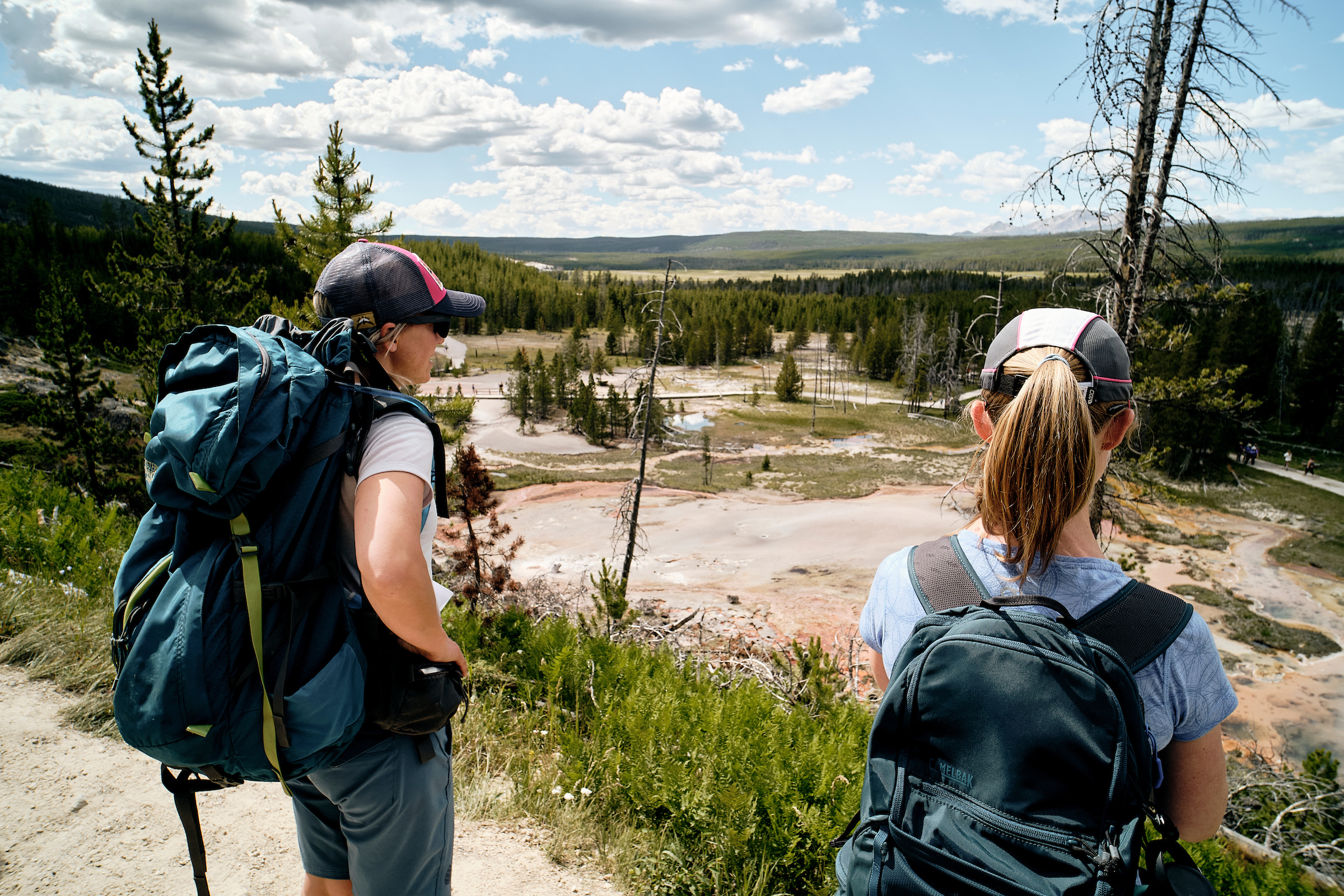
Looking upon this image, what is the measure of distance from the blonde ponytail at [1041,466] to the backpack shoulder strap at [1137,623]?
0.15 meters

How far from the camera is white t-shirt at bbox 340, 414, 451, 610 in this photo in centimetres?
184

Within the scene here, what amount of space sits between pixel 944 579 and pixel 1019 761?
0.43m

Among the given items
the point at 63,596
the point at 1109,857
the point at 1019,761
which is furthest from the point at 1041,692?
the point at 63,596

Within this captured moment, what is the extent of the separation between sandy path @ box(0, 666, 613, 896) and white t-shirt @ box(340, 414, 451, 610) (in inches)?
80.5

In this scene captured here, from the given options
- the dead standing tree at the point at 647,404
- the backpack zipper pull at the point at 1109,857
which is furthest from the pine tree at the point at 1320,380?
the backpack zipper pull at the point at 1109,857

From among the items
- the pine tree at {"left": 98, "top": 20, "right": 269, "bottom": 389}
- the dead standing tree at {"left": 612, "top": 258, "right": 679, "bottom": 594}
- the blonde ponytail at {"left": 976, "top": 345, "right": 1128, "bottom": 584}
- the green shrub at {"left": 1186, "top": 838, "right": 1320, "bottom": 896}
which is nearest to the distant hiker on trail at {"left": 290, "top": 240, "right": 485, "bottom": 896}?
the blonde ponytail at {"left": 976, "top": 345, "right": 1128, "bottom": 584}

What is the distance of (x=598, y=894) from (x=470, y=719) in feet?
5.79

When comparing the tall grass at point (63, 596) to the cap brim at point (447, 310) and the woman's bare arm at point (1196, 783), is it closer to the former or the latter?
the cap brim at point (447, 310)

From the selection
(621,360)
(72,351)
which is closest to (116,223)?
(621,360)

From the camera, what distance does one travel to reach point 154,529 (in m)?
1.87

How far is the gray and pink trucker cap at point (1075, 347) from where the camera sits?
5.49ft

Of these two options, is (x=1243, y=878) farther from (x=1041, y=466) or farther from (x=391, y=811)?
(x=391, y=811)

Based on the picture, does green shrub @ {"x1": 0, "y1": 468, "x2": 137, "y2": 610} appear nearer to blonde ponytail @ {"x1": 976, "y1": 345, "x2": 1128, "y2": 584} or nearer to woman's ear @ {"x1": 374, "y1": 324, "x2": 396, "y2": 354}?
woman's ear @ {"x1": 374, "y1": 324, "x2": 396, "y2": 354}

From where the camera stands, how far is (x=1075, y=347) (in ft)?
5.53
